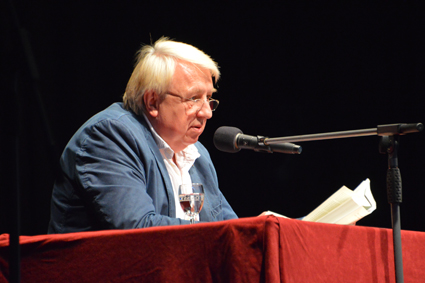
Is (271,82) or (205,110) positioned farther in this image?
(271,82)

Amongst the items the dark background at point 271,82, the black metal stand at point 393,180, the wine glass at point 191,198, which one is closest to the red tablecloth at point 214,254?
the black metal stand at point 393,180

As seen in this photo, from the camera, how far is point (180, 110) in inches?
87.1

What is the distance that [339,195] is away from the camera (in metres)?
1.58

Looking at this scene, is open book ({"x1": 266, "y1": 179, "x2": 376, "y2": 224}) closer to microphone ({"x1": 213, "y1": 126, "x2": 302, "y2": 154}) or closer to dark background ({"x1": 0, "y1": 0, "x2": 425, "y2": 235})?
microphone ({"x1": 213, "y1": 126, "x2": 302, "y2": 154})

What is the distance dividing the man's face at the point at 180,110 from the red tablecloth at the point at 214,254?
1094 mm

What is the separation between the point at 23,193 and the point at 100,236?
220 cm

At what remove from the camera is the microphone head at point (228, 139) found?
1.74 meters

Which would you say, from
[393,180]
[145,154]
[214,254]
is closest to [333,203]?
[393,180]

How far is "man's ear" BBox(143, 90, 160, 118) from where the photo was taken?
2.21 metres

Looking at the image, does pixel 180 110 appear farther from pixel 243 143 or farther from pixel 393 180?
pixel 393 180

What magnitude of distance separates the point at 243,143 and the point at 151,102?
696mm

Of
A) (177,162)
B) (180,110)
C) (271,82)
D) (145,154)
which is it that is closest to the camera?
(145,154)

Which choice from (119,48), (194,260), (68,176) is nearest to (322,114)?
(119,48)

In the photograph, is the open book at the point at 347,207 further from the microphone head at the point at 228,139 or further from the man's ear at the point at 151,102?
the man's ear at the point at 151,102
